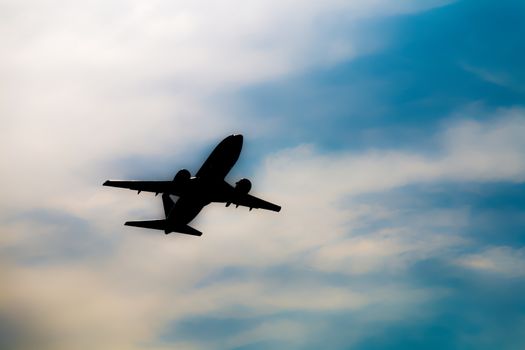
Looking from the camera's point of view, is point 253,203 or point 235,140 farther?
point 253,203

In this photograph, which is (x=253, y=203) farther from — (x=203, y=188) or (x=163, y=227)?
(x=163, y=227)

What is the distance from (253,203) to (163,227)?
1199 centimetres

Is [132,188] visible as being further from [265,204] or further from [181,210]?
[265,204]

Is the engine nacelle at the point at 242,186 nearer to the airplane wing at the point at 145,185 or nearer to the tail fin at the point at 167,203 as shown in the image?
the airplane wing at the point at 145,185

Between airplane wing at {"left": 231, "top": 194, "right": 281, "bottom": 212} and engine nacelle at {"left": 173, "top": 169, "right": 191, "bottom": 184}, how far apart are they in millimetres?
7402

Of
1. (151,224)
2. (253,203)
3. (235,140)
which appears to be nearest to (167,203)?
(151,224)

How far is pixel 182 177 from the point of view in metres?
75.0

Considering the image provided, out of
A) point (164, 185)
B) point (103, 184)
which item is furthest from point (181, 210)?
point (103, 184)

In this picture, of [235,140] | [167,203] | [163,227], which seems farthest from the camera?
[167,203]

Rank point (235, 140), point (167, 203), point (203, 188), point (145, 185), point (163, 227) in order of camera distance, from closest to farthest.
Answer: point (235, 140) → point (203, 188) → point (145, 185) → point (163, 227) → point (167, 203)

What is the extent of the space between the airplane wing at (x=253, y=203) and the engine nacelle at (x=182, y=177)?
7402 millimetres

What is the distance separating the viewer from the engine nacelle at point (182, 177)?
75.0m

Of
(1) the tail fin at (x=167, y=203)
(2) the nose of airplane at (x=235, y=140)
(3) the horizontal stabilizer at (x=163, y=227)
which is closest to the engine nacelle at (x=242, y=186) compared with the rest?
(2) the nose of airplane at (x=235, y=140)

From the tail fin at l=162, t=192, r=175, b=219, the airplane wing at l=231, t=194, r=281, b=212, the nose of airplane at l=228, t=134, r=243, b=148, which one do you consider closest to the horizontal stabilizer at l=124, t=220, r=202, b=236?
→ the airplane wing at l=231, t=194, r=281, b=212
